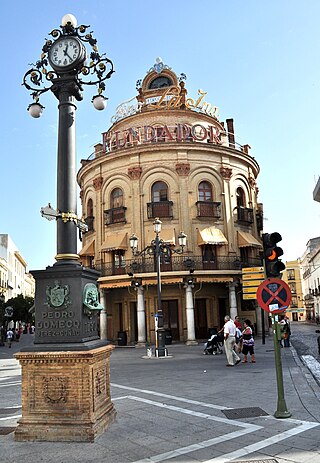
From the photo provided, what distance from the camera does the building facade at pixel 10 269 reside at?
60856 millimetres

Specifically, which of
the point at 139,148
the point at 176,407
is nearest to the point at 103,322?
the point at 139,148

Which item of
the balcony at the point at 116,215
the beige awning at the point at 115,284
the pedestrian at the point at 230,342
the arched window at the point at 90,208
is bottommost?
the pedestrian at the point at 230,342

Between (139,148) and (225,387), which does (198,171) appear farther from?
(225,387)

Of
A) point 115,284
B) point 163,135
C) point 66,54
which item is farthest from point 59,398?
point 163,135

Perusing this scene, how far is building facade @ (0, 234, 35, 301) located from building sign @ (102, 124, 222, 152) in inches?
1287

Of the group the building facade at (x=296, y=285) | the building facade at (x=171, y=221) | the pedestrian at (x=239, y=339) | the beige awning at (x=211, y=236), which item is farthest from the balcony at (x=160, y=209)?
the building facade at (x=296, y=285)

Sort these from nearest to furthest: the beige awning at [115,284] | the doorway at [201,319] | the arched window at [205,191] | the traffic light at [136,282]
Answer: the traffic light at [136,282] → the beige awning at [115,284] → the doorway at [201,319] → the arched window at [205,191]

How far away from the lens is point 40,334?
6.62m

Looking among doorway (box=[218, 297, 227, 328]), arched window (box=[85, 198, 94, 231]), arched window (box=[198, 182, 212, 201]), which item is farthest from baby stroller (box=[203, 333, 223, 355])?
arched window (box=[85, 198, 94, 231])

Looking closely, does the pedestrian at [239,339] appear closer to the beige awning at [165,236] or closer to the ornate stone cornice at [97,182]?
the beige awning at [165,236]

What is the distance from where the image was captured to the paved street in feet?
17.5

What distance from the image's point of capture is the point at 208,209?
97.1ft

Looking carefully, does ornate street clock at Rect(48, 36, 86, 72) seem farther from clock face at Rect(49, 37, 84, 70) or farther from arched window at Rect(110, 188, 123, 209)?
arched window at Rect(110, 188, 123, 209)

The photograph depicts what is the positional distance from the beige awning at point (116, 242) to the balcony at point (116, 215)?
92cm
